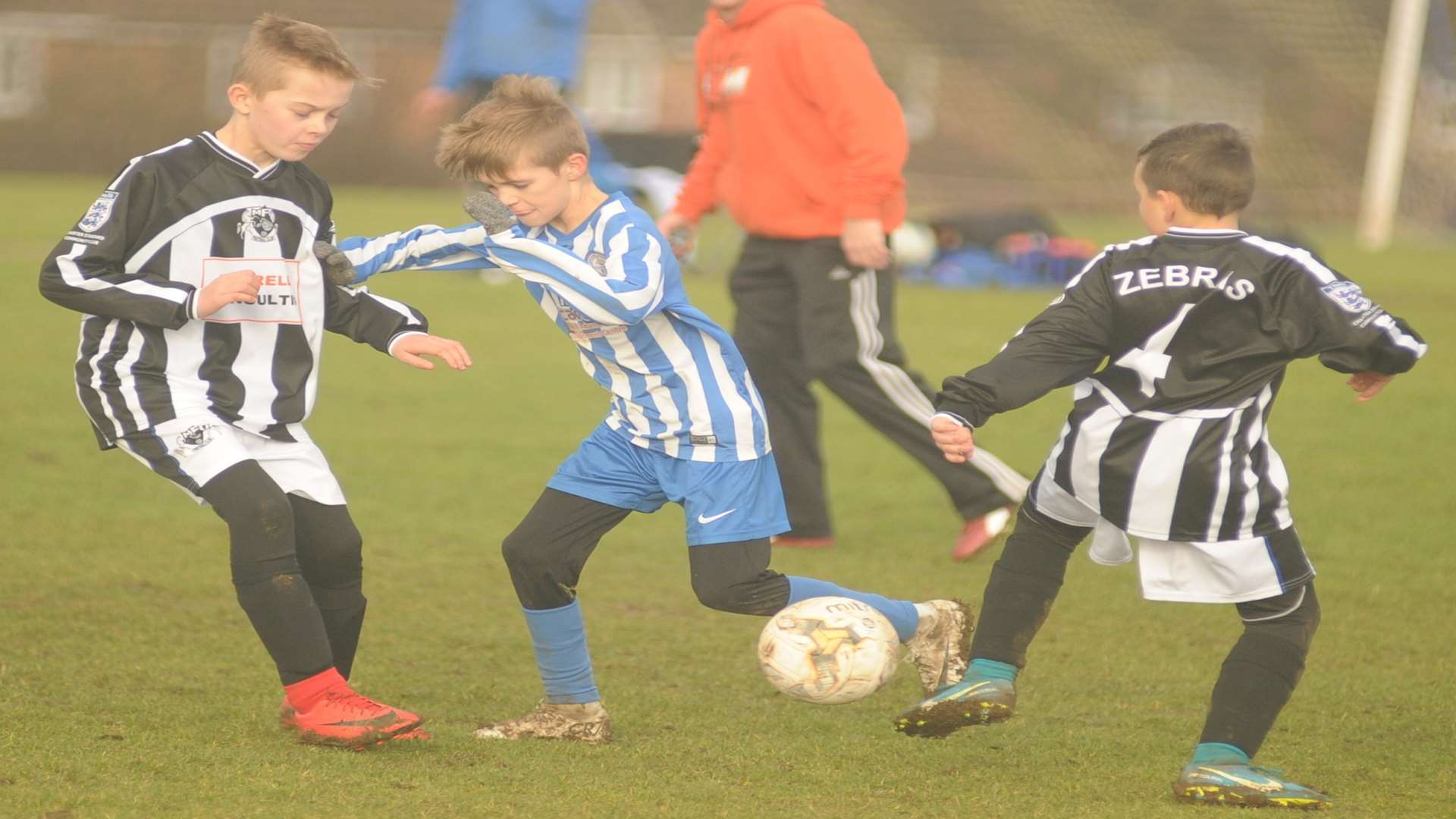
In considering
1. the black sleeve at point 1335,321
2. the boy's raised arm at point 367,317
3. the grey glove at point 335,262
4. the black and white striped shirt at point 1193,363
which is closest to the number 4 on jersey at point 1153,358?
the black and white striped shirt at point 1193,363

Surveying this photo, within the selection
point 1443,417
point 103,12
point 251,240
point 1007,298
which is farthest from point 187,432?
point 103,12

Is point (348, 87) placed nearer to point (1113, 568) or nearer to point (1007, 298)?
point (1113, 568)

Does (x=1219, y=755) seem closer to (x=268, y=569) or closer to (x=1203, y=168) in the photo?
(x=1203, y=168)

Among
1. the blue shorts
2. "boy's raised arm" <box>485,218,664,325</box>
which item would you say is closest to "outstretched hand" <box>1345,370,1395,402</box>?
the blue shorts

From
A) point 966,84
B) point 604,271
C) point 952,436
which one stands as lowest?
point 952,436

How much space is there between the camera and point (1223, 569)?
10.5 ft

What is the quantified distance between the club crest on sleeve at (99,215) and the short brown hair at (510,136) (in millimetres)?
675

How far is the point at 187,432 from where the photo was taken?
338 centimetres

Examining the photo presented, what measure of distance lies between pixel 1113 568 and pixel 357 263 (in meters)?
2.78

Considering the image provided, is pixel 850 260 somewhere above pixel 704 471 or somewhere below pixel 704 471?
above

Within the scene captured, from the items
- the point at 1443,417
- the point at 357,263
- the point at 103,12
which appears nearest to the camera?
the point at 357,263

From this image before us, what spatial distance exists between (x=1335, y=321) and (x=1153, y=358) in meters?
0.34

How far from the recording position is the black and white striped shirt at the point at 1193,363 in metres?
3.14

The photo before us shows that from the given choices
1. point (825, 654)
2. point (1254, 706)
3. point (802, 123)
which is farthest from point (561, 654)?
point (802, 123)
